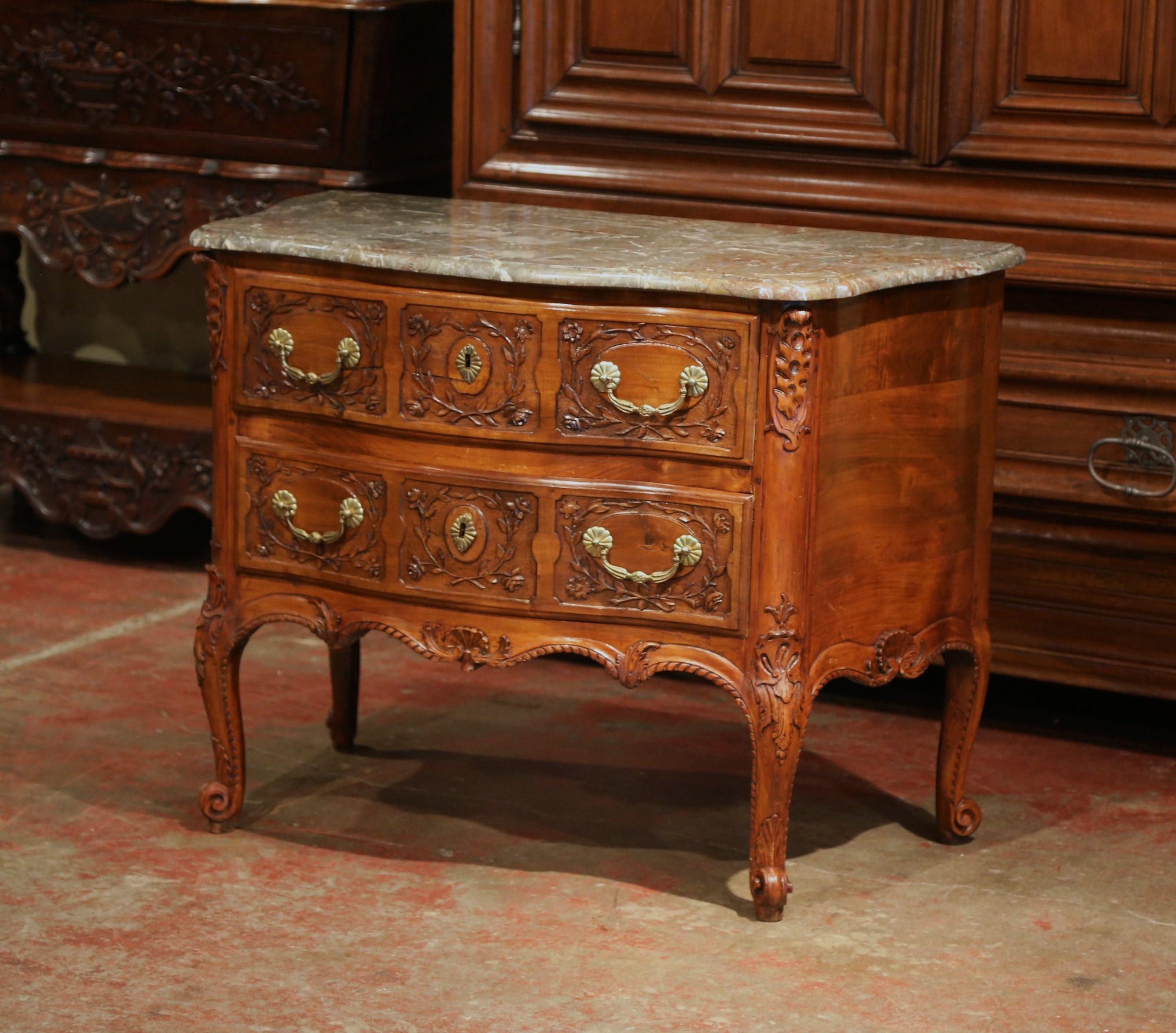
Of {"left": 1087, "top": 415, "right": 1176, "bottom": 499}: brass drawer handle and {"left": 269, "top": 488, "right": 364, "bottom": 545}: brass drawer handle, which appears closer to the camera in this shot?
{"left": 269, "top": 488, "right": 364, "bottom": 545}: brass drawer handle

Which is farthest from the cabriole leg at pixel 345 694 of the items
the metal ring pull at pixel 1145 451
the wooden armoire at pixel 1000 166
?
the metal ring pull at pixel 1145 451

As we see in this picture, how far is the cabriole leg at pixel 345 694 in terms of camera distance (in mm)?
3377

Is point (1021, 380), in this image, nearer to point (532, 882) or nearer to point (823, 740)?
point (823, 740)

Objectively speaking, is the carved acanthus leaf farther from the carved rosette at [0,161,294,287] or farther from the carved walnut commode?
the carved rosette at [0,161,294,287]

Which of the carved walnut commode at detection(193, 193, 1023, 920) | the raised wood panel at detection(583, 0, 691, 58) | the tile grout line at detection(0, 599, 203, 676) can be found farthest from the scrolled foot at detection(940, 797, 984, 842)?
the tile grout line at detection(0, 599, 203, 676)

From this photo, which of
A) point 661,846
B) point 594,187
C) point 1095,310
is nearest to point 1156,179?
point 1095,310

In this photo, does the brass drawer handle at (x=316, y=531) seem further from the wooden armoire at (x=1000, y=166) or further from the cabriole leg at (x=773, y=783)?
the wooden armoire at (x=1000, y=166)

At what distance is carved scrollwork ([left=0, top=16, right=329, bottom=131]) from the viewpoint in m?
4.14

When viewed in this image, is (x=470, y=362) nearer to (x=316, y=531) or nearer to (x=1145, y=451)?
(x=316, y=531)

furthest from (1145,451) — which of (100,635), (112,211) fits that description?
(112,211)

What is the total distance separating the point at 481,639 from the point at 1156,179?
1.44 meters

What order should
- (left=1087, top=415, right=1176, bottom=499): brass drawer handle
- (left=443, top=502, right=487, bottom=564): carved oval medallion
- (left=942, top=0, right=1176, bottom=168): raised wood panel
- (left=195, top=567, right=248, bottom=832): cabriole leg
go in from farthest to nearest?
(left=1087, top=415, right=1176, bottom=499): brass drawer handle < (left=942, top=0, right=1176, bottom=168): raised wood panel < (left=195, top=567, right=248, bottom=832): cabriole leg < (left=443, top=502, right=487, bottom=564): carved oval medallion

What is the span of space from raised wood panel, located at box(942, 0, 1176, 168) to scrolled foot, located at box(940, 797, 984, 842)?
1.13m

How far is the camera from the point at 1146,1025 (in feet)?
8.21
